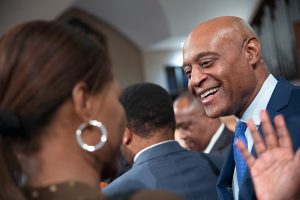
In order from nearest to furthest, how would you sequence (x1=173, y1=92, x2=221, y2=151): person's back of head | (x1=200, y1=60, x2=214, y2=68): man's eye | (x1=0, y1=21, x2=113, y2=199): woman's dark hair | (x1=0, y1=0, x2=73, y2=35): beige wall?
(x1=0, y1=21, x2=113, y2=199): woman's dark hair < (x1=200, y1=60, x2=214, y2=68): man's eye < (x1=173, y1=92, x2=221, y2=151): person's back of head < (x1=0, y1=0, x2=73, y2=35): beige wall

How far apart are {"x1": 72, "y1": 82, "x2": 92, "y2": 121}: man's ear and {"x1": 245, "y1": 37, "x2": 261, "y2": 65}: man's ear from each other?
1011 mm

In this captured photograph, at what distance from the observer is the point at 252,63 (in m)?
1.90

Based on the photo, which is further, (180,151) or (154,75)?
(154,75)

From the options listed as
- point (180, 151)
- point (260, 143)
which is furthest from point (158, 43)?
point (260, 143)

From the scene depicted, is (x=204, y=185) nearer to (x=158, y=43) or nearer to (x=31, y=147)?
(x=31, y=147)

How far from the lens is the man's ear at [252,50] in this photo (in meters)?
1.90

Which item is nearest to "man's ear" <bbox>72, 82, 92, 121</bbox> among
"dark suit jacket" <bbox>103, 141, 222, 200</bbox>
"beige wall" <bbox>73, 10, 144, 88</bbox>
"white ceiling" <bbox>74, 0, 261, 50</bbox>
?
"dark suit jacket" <bbox>103, 141, 222, 200</bbox>

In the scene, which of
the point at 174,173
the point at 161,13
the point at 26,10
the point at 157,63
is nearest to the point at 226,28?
the point at 174,173

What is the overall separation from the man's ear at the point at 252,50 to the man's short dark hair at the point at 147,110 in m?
0.40

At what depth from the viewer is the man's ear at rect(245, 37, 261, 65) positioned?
1.90 m

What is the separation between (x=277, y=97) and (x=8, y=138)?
106cm

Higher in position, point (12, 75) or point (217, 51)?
point (12, 75)

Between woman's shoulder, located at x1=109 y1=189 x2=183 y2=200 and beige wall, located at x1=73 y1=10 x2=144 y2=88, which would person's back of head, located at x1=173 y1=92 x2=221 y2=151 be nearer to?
woman's shoulder, located at x1=109 y1=189 x2=183 y2=200

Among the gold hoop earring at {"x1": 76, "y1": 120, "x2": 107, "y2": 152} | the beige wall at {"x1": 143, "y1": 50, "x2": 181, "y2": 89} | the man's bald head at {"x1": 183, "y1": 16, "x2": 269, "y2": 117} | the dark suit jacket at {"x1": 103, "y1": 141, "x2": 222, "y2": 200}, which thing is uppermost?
the gold hoop earring at {"x1": 76, "y1": 120, "x2": 107, "y2": 152}
